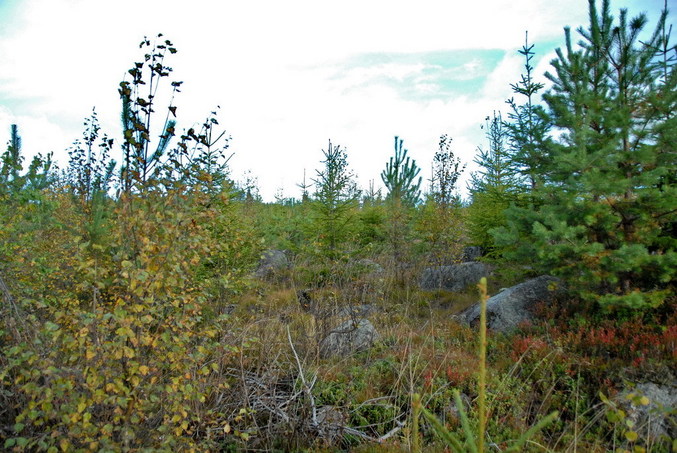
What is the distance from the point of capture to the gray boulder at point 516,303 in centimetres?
603

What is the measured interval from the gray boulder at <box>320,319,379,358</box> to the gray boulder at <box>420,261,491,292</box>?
368cm

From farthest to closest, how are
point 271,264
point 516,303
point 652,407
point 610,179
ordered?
1. point 271,264
2. point 516,303
3. point 610,179
4. point 652,407

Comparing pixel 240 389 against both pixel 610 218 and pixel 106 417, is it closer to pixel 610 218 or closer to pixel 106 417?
pixel 106 417

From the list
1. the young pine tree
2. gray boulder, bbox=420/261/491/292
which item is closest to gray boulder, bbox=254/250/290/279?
gray boulder, bbox=420/261/491/292

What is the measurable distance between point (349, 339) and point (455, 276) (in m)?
4.91

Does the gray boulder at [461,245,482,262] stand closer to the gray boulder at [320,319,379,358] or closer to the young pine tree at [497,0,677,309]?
the young pine tree at [497,0,677,309]

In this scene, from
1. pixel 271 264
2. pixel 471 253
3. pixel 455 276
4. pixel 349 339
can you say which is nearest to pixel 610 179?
pixel 349 339

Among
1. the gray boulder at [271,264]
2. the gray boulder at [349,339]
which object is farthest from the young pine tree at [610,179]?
the gray boulder at [271,264]

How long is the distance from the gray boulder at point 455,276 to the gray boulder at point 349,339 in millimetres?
3682

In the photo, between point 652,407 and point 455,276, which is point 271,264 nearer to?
point 455,276

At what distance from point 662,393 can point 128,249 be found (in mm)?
4927

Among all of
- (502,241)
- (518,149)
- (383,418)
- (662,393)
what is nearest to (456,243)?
(518,149)

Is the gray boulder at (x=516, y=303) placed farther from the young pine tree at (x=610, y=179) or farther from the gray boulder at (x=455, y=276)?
the gray boulder at (x=455, y=276)

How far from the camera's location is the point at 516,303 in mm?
6273
